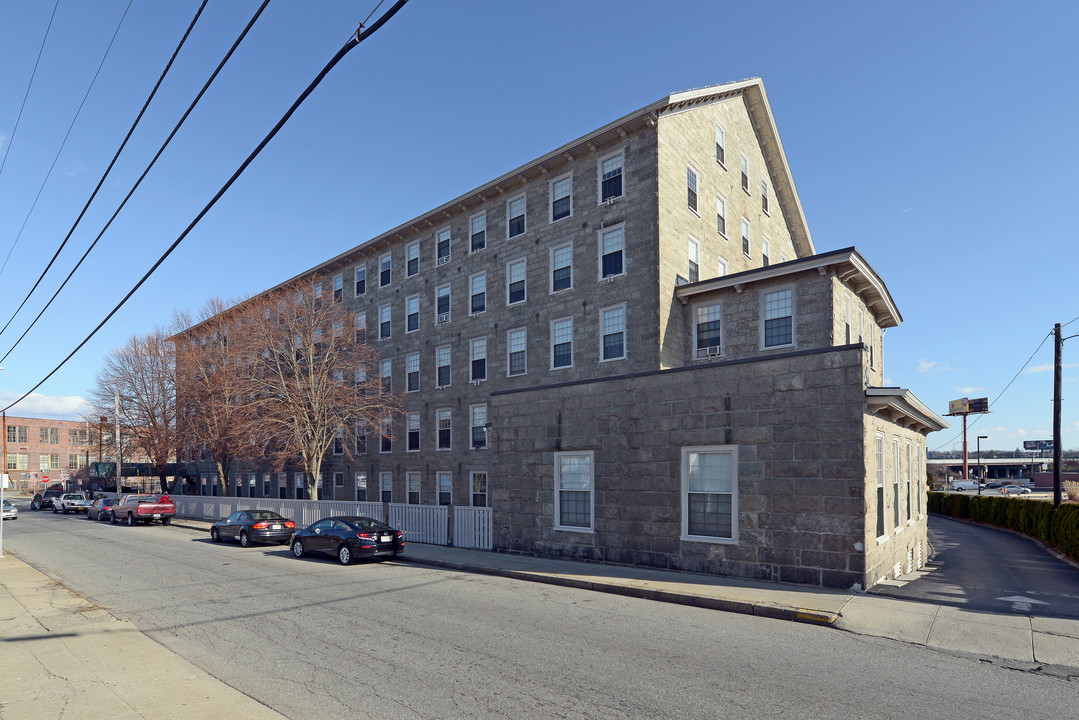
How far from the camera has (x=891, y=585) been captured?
14.4m

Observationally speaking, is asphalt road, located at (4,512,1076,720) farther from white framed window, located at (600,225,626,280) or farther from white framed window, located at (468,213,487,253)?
white framed window, located at (468,213,487,253)

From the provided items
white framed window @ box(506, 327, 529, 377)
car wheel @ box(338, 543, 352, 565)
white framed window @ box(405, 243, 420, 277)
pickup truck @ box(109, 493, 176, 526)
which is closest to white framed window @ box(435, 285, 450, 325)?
white framed window @ box(405, 243, 420, 277)

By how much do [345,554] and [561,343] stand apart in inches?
505

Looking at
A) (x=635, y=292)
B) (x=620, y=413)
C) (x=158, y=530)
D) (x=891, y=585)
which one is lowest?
(x=158, y=530)

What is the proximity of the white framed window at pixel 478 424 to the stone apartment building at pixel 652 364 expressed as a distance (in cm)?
12

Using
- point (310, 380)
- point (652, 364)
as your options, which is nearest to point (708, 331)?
point (652, 364)

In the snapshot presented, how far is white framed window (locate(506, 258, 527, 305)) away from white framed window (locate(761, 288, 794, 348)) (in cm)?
1128

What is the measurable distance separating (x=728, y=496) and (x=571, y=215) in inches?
649

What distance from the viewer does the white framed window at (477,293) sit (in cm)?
3294

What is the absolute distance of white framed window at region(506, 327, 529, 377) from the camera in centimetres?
3020

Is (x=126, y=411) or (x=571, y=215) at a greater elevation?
(x=571, y=215)

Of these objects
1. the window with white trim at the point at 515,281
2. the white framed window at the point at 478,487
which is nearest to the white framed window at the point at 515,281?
the window with white trim at the point at 515,281

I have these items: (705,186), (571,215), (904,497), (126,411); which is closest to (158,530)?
(126,411)

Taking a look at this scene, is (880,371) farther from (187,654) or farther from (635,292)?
(187,654)
